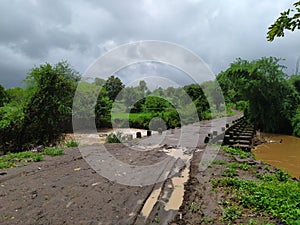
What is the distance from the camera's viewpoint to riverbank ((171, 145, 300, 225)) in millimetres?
3324

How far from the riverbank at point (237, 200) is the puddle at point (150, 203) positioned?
1.70 ft

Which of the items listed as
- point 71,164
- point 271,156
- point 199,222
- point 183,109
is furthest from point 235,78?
point 199,222

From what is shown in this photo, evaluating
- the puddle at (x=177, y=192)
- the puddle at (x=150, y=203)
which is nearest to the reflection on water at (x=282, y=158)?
the puddle at (x=177, y=192)

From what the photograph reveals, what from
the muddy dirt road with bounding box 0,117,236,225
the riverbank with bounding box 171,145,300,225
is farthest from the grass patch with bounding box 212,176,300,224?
the muddy dirt road with bounding box 0,117,236,225

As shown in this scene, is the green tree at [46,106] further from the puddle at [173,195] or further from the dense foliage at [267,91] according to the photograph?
the dense foliage at [267,91]

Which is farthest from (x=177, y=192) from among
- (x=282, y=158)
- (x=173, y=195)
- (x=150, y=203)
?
(x=282, y=158)

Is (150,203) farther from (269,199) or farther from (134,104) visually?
(134,104)

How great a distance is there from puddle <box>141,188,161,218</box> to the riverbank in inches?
20.3

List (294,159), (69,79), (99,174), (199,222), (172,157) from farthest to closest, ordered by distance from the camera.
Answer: (69,79), (294,159), (172,157), (99,174), (199,222)

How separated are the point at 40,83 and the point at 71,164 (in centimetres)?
583

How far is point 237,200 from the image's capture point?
397cm

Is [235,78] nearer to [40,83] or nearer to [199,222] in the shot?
[40,83]

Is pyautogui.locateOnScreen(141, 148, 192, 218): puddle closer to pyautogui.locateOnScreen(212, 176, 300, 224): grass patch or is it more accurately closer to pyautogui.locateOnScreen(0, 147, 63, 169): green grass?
pyautogui.locateOnScreen(212, 176, 300, 224): grass patch

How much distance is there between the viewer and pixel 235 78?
66.4ft
